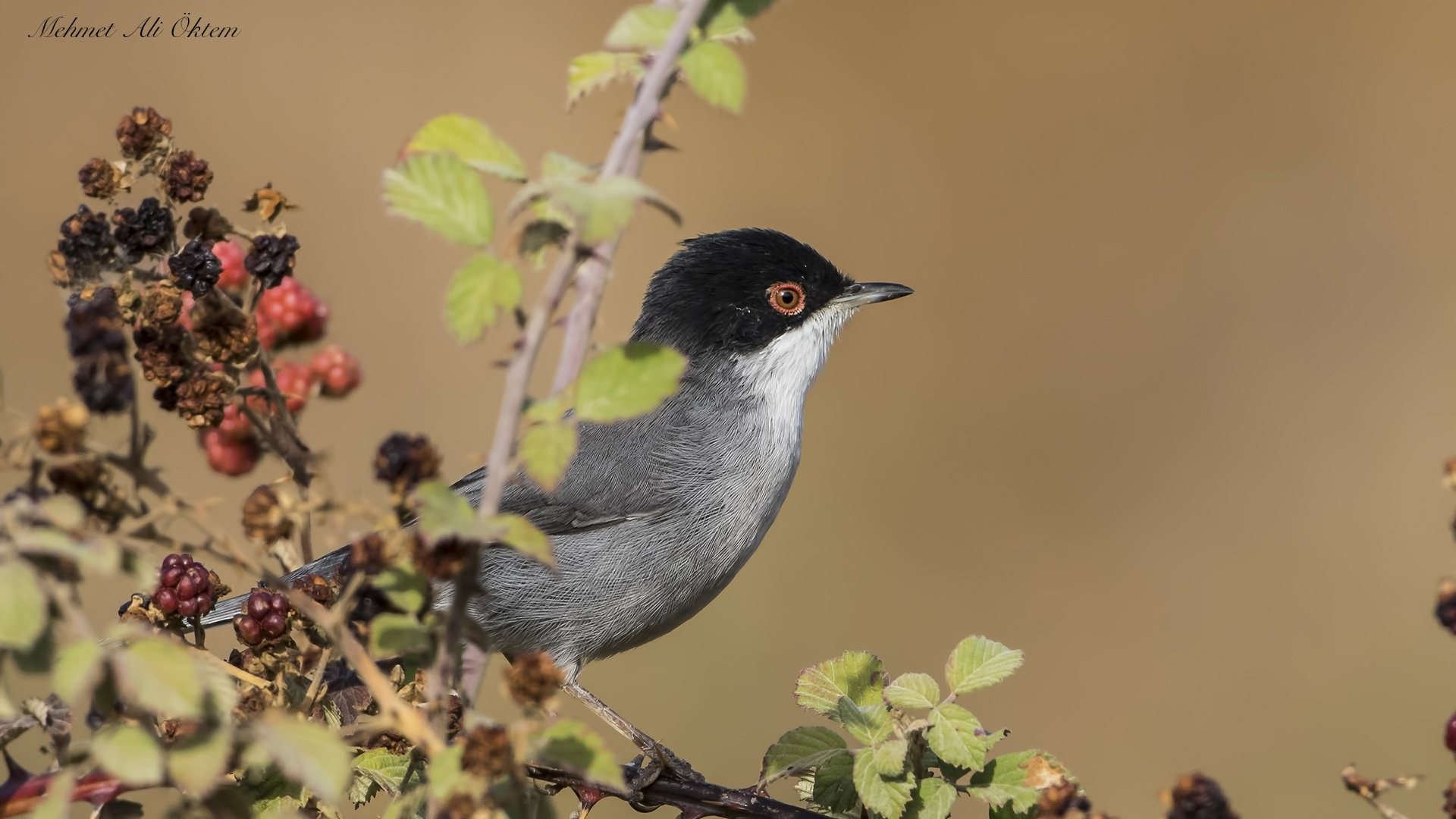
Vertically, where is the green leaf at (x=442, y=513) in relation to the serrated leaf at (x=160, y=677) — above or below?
above

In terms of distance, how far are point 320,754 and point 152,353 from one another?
35.3 inches

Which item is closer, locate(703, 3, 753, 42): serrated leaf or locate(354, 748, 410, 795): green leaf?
locate(703, 3, 753, 42): serrated leaf

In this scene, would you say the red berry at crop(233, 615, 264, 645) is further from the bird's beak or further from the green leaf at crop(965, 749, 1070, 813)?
the bird's beak

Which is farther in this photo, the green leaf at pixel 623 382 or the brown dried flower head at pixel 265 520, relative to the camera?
the brown dried flower head at pixel 265 520

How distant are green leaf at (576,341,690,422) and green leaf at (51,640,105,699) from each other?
47 cm

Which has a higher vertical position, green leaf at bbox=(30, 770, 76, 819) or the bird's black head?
the bird's black head

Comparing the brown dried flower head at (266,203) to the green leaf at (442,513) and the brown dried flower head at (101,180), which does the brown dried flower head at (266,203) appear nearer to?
the brown dried flower head at (101,180)

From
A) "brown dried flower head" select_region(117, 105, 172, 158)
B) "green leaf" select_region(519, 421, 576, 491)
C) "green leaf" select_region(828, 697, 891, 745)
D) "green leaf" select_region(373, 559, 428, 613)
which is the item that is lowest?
Answer: "green leaf" select_region(828, 697, 891, 745)

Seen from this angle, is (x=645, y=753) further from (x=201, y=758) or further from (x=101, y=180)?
(x=201, y=758)

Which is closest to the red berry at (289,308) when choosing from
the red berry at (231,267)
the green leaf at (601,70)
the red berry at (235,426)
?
the red berry at (231,267)

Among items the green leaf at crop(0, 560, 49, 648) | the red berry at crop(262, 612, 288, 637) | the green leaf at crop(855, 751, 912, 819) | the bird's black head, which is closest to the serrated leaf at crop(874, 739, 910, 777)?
the green leaf at crop(855, 751, 912, 819)

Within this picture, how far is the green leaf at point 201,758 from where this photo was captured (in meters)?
1.05

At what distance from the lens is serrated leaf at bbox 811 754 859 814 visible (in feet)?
6.00

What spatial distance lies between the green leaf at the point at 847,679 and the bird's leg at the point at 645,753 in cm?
71
